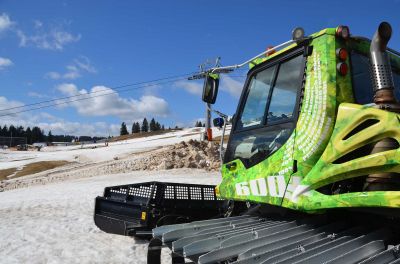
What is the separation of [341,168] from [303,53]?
4.11 ft

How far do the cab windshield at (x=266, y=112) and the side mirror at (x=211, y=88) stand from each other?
0.36 m

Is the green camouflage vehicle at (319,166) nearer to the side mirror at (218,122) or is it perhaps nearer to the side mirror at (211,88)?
the side mirror at (211,88)

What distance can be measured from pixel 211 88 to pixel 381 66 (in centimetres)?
218

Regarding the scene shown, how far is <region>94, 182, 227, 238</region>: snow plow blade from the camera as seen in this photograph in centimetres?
568

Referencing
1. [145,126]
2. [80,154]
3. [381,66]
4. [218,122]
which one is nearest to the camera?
[381,66]

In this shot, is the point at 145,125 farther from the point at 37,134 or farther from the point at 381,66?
the point at 381,66

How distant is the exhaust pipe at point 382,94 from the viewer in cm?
288

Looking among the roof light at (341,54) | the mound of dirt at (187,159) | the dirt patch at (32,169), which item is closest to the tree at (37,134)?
the dirt patch at (32,169)

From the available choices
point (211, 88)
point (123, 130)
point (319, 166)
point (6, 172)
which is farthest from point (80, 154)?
point (123, 130)

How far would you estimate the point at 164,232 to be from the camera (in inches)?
143

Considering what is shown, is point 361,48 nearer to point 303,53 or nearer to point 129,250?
point 303,53

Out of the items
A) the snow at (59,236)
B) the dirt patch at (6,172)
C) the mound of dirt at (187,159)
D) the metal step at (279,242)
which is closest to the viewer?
the metal step at (279,242)

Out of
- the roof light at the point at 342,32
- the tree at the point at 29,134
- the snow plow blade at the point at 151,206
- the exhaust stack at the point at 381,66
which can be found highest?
the tree at the point at 29,134

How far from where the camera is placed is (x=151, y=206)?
5.72 m
